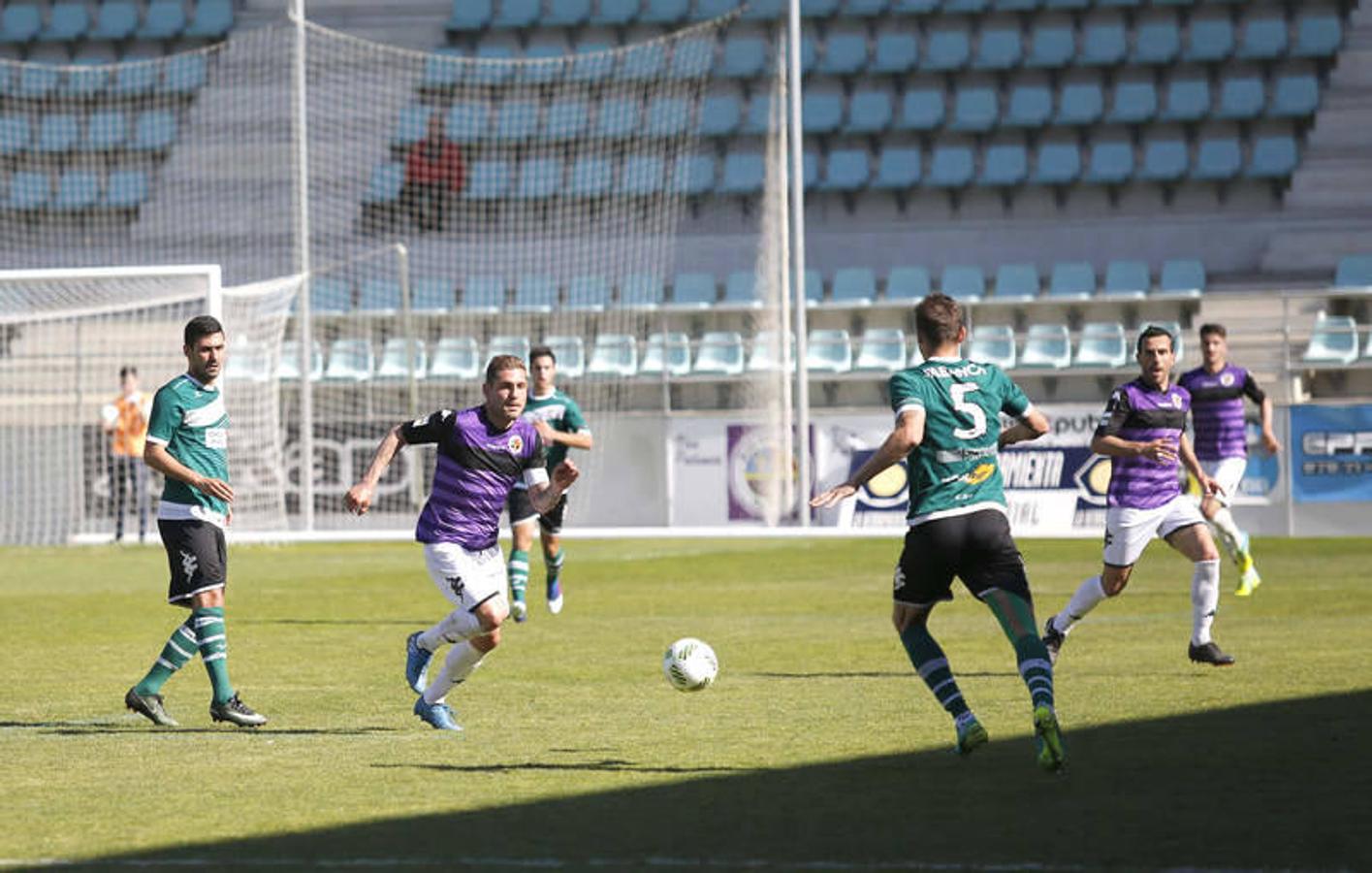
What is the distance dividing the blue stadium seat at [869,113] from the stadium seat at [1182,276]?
20.3ft

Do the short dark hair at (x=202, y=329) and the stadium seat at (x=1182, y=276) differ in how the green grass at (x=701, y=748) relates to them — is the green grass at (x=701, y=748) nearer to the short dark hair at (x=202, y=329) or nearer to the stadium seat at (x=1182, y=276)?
the short dark hair at (x=202, y=329)

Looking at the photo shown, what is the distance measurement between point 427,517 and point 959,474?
9.06 feet

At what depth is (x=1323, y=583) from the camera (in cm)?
1988

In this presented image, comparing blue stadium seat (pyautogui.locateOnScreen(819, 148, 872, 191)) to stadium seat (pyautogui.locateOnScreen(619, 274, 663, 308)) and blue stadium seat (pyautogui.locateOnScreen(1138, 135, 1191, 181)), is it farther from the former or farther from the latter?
blue stadium seat (pyautogui.locateOnScreen(1138, 135, 1191, 181))

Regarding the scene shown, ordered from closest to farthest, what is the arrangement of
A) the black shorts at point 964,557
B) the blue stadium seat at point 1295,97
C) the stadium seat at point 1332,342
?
the black shorts at point 964,557
the stadium seat at point 1332,342
the blue stadium seat at point 1295,97

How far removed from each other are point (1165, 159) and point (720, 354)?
31.2 ft

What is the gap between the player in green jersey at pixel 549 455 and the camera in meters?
17.2

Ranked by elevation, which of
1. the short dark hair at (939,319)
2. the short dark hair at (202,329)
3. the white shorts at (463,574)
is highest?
the short dark hair at (202,329)

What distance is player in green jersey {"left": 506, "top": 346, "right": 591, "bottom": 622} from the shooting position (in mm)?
17234

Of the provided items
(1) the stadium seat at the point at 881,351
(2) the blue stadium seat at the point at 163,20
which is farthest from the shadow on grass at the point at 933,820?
(2) the blue stadium seat at the point at 163,20

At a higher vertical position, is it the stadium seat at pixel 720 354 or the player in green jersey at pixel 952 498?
the stadium seat at pixel 720 354

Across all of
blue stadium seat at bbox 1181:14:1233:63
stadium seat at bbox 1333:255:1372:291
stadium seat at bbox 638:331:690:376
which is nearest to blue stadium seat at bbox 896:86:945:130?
blue stadium seat at bbox 1181:14:1233:63

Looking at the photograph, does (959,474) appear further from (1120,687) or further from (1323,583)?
(1323,583)

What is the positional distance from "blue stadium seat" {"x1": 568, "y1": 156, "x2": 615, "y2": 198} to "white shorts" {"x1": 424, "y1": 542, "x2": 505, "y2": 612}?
1110 inches
